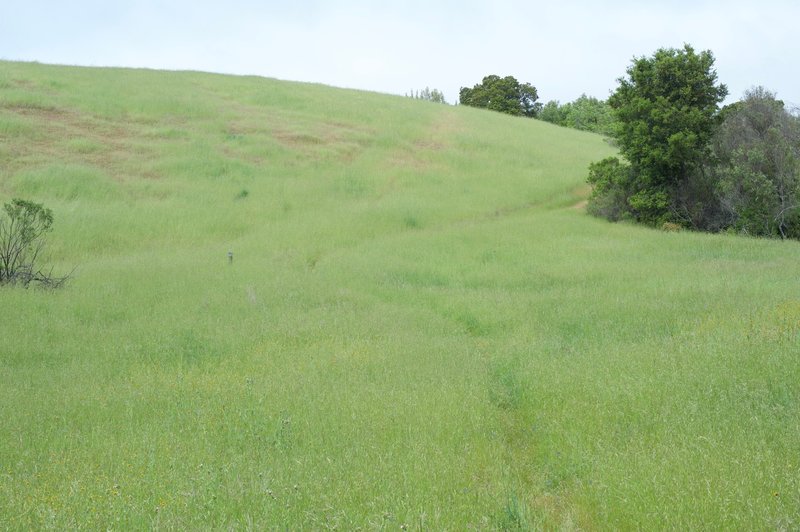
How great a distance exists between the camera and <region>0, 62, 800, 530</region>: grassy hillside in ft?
16.4

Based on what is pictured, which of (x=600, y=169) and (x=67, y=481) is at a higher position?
(x=600, y=169)

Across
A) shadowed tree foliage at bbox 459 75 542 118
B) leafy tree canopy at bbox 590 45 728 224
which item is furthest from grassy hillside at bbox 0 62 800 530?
shadowed tree foliage at bbox 459 75 542 118

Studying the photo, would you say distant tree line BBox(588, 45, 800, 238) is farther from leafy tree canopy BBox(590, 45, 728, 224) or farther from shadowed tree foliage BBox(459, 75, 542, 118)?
shadowed tree foliage BBox(459, 75, 542, 118)

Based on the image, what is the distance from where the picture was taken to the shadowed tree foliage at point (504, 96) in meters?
76.6

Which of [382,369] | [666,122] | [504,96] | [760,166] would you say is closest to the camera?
[382,369]

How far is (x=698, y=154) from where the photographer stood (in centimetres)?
2522

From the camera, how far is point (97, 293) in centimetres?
1371

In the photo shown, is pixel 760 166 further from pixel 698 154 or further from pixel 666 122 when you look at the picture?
pixel 666 122

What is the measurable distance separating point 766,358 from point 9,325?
12047 millimetres

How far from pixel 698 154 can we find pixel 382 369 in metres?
21.4

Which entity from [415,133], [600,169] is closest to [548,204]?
[600,169]

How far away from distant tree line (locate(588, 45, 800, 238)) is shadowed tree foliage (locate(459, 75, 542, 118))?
50469 millimetres

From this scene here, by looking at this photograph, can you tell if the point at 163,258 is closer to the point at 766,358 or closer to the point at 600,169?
the point at 766,358

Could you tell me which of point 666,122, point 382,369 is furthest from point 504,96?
point 382,369
